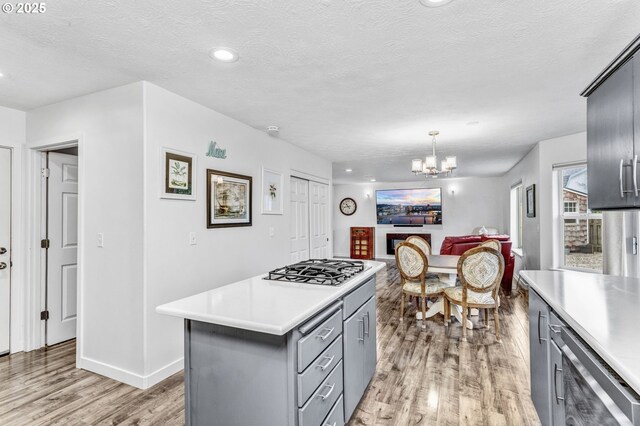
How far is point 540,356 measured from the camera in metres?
1.82

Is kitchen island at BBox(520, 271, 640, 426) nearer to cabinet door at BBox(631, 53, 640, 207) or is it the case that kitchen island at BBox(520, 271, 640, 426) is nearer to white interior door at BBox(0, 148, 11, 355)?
cabinet door at BBox(631, 53, 640, 207)

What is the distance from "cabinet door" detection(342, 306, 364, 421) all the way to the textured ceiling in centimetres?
166

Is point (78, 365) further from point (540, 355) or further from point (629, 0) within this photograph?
point (629, 0)

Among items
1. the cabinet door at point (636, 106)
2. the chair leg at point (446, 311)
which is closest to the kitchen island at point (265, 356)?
the cabinet door at point (636, 106)

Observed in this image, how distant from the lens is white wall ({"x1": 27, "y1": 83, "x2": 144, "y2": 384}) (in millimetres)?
2457

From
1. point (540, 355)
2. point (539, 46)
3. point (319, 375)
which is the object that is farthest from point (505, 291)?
point (319, 375)

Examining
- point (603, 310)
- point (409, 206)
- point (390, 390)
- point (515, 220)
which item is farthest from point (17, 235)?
point (515, 220)

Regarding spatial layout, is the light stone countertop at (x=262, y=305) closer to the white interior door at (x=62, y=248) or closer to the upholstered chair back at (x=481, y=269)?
the upholstered chair back at (x=481, y=269)

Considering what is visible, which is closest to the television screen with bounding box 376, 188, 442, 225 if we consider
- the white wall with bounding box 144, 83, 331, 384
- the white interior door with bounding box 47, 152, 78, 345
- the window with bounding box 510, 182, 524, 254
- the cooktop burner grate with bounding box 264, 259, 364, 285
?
the window with bounding box 510, 182, 524, 254

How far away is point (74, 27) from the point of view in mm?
1731

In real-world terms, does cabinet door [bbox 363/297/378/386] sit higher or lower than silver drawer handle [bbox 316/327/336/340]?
lower

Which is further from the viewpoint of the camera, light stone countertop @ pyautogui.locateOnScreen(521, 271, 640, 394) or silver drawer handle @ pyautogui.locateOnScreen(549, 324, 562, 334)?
silver drawer handle @ pyautogui.locateOnScreen(549, 324, 562, 334)

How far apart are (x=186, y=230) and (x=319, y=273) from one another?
53.5 inches

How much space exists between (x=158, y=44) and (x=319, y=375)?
204cm
